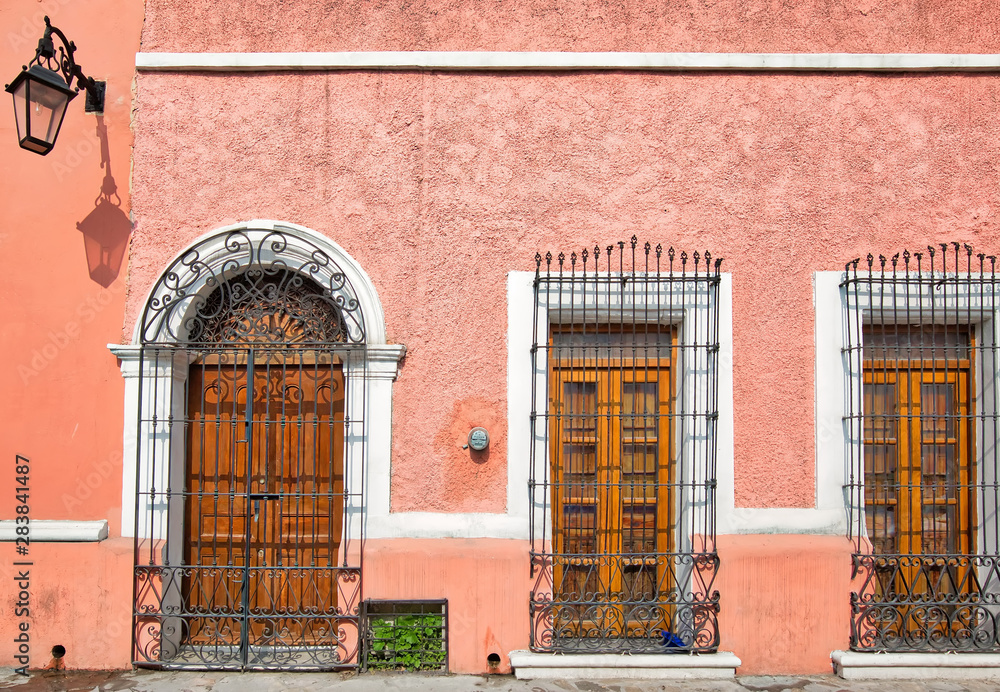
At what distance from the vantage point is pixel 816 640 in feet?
15.5

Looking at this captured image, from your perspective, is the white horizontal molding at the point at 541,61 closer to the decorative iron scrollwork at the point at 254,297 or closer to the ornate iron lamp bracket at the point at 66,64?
the ornate iron lamp bracket at the point at 66,64

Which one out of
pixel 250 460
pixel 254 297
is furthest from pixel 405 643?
pixel 254 297

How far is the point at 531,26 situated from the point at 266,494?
3.46 metres

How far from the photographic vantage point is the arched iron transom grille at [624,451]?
4734 millimetres

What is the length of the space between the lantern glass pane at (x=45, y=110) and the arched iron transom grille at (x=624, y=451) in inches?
119

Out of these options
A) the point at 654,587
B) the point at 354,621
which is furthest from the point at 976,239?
the point at 354,621

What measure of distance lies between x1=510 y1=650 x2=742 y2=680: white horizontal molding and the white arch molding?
129cm

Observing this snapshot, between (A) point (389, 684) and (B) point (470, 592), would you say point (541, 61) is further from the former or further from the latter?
(A) point (389, 684)

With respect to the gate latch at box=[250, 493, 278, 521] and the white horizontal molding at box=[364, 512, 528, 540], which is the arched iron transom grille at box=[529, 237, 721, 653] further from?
the gate latch at box=[250, 493, 278, 521]

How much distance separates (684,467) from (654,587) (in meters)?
0.80

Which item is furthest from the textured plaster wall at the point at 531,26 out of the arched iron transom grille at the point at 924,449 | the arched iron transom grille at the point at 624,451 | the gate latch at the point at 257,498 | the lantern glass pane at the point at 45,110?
the gate latch at the point at 257,498

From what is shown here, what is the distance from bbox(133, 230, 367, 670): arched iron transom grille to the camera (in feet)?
15.6

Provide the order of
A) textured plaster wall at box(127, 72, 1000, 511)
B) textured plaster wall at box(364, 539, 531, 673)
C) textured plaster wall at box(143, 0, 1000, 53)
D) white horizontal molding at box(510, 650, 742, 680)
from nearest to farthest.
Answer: white horizontal molding at box(510, 650, 742, 680) < textured plaster wall at box(364, 539, 531, 673) < textured plaster wall at box(127, 72, 1000, 511) < textured plaster wall at box(143, 0, 1000, 53)

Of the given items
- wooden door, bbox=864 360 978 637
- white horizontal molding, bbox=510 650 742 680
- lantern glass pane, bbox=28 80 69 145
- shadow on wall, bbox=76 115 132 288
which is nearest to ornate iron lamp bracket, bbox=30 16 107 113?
lantern glass pane, bbox=28 80 69 145
